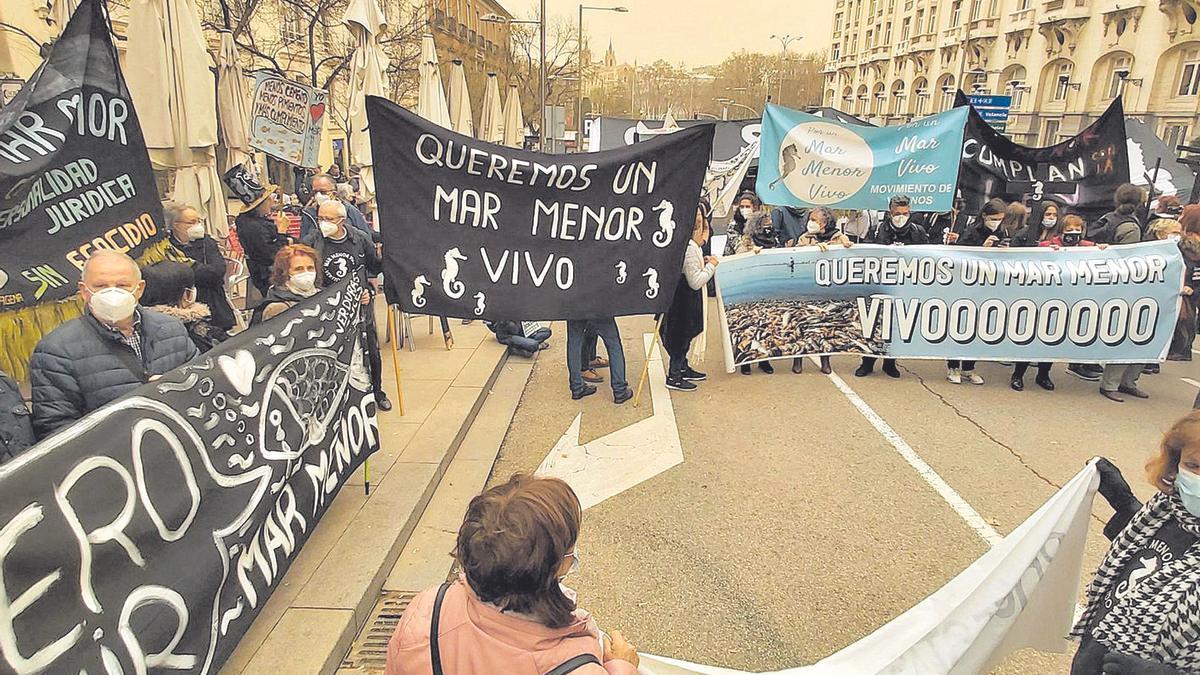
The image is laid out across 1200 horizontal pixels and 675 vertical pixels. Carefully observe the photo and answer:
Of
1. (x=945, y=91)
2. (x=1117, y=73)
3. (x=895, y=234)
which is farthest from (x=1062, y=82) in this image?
(x=895, y=234)

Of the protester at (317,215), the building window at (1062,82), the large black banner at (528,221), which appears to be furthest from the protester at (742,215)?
the building window at (1062,82)

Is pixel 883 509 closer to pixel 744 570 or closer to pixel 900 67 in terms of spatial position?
pixel 744 570

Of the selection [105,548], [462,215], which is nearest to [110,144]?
[462,215]

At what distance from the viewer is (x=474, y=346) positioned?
7.88 metres

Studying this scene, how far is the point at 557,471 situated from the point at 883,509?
226 cm

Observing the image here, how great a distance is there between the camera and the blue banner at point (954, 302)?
6.51m

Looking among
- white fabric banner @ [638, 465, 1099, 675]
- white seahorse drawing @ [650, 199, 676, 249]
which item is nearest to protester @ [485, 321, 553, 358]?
white seahorse drawing @ [650, 199, 676, 249]

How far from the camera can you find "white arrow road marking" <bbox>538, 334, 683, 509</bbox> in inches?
194

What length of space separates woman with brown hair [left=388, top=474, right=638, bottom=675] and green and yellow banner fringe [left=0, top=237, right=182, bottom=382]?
11.9ft

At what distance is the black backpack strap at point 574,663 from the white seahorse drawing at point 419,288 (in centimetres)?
370

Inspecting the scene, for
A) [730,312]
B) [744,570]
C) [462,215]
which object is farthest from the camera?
[730,312]

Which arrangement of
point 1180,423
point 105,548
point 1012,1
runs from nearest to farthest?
1. point 105,548
2. point 1180,423
3. point 1012,1

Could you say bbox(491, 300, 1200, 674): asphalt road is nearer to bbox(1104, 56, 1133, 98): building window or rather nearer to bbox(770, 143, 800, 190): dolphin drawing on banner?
bbox(770, 143, 800, 190): dolphin drawing on banner

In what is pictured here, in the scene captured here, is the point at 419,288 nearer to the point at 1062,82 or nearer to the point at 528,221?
the point at 528,221
